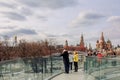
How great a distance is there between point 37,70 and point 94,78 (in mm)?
3157

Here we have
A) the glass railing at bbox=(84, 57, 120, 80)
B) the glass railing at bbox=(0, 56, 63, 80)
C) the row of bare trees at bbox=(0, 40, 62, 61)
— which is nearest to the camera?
the glass railing at bbox=(0, 56, 63, 80)

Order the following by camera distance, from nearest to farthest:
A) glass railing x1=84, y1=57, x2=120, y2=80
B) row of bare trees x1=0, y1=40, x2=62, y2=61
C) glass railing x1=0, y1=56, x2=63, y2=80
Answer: glass railing x1=0, y1=56, x2=63, y2=80
glass railing x1=84, y1=57, x2=120, y2=80
row of bare trees x1=0, y1=40, x2=62, y2=61

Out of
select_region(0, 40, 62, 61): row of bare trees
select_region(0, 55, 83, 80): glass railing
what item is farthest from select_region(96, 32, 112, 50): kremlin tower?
Answer: select_region(0, 55, 83, 80): glass railing

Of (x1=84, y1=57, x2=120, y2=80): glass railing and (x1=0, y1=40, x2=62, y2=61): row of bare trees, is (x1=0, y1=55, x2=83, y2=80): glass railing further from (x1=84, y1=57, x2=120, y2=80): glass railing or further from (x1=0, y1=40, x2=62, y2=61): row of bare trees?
(x1=0, y1=40, x2=62, y2=61): row of bare trees

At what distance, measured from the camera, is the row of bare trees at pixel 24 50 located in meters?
80.4

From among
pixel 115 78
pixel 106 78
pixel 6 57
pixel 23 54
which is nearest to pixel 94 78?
pixel 106 78

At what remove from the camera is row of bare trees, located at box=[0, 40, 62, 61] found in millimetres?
80375

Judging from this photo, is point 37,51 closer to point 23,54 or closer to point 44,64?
point 23,54

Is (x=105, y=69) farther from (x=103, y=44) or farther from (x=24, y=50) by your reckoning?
(x=103, y=44)

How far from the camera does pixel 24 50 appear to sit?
9394 cm

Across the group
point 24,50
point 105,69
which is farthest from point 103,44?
point 105,69

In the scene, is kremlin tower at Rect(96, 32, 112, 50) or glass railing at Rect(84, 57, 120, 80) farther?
kremlin tower at Rect(96, 32, 112, 50)

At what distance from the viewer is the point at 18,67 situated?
15906mm

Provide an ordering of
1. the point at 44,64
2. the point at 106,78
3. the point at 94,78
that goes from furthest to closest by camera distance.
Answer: the point at 44,64 → the point at 94,78 → the point at 106,78
